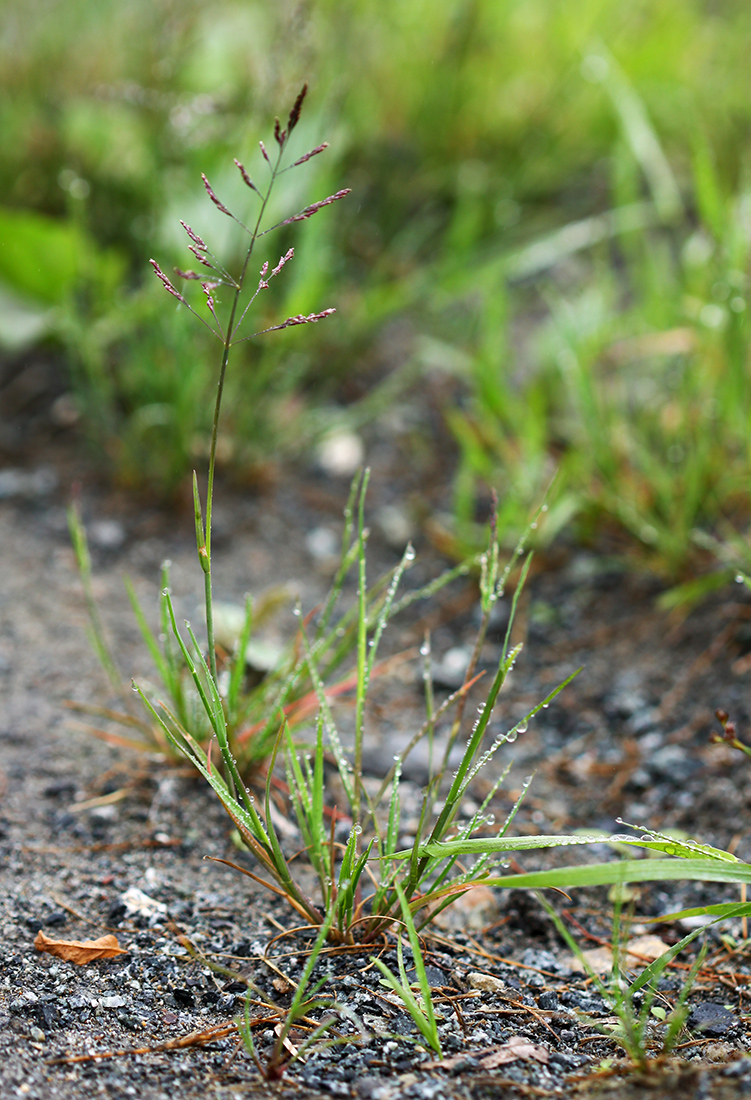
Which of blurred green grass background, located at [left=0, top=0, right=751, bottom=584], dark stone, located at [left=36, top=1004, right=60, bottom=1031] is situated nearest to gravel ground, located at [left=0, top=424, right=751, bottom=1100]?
dark stone, located at [left=36, top=1004, right=60, bottom=1031]

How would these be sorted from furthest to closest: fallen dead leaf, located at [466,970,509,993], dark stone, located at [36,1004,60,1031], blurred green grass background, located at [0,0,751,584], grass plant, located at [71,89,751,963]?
blurred green grass background, located at [0,0,751,584] → fallen dead leaf, located at [466,970,509,993] → dark stone, located at [36,1004,60,1031] → grass plant, located at [71,89,751,963]

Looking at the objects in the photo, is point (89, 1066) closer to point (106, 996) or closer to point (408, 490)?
point (106, 996)

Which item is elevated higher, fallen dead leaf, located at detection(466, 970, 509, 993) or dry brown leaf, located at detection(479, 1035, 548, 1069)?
fallen dead leaf, located at detection(466, 970, 509, 993)

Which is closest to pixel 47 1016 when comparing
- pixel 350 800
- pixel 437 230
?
pixel 350 800

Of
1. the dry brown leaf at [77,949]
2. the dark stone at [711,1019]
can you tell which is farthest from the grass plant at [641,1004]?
the dry brown leaf at [77,949]

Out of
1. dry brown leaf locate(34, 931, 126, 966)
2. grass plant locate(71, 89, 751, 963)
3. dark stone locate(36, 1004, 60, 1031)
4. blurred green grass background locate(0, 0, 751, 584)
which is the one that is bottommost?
dark stone locate(36, 1004, 60, 1031)

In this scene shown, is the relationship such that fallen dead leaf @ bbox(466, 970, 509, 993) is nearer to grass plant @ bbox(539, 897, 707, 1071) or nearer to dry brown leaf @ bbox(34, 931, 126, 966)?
grass plant @ bbox(539, 897, 707, 1071)

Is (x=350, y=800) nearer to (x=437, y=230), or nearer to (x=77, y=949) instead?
(x=77, y=949)

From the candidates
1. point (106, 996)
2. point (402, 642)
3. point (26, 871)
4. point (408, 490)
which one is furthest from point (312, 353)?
point (106, 996)

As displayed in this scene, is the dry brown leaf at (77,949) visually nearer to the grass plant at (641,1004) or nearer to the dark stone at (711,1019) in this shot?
the grass plant at (641,1004)
